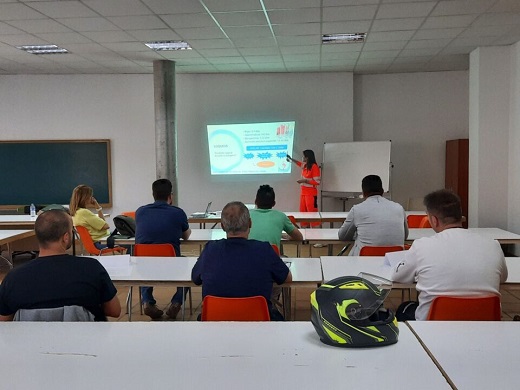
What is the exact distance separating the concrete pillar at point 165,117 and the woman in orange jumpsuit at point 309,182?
7.40ft

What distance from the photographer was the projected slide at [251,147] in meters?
8.57

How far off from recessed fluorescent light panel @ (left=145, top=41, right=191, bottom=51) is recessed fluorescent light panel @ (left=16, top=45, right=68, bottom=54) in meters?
1.37

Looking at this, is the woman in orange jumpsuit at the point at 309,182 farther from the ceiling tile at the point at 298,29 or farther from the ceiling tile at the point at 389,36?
the ceiling tile at the point at 298,29

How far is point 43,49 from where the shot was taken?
22.8 ft

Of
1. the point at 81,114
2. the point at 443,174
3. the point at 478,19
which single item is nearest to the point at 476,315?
the point at 478,19

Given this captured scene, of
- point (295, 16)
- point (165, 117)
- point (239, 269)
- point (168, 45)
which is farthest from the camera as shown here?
point (165, 117)

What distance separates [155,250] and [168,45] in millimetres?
4069

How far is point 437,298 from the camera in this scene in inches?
85.7

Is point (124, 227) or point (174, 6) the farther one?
point (174, 6)

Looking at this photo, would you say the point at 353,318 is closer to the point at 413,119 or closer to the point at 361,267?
the point at 361,267

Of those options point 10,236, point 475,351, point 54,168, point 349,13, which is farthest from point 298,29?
point 54,168

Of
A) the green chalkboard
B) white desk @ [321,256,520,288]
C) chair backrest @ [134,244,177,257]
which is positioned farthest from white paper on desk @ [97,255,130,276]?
the green chalkboard

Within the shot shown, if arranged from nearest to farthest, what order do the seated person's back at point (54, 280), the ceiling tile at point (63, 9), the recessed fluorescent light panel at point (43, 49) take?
the seated person's back at point (54, 280), the ceiling tile at point (63, 9), the recessed fluorescent light panel at point (43, 49)

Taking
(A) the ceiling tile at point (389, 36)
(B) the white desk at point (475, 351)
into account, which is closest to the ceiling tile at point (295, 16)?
(A) the ceiling tile at point (389, 36)
